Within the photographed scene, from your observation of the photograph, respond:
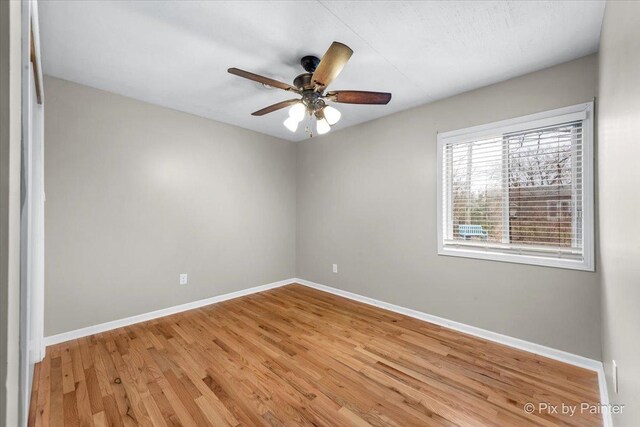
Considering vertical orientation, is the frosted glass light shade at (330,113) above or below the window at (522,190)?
above

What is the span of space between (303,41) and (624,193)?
1979 mm

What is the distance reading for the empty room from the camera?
162cm

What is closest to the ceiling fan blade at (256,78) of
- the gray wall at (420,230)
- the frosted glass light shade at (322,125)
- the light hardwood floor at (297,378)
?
the frosted glass light shade at (322,125)

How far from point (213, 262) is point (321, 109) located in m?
2.45

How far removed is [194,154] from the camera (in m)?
3.37

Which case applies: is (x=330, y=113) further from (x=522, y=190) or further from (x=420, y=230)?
(x=522, y=190)

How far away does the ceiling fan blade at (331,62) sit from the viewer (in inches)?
60.9

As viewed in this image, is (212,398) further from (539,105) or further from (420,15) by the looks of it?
(539,105)

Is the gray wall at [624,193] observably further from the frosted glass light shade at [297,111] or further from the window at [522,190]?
the frosted glass light shade at [297,111]

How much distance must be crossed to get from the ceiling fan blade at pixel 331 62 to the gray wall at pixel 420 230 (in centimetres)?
162

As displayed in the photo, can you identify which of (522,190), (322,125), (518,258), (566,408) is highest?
(322,125)

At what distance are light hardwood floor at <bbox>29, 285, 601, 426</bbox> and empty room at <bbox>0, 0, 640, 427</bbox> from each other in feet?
0.06

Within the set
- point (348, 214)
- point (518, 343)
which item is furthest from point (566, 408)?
point (348, 214)

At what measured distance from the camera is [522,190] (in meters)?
2.43
